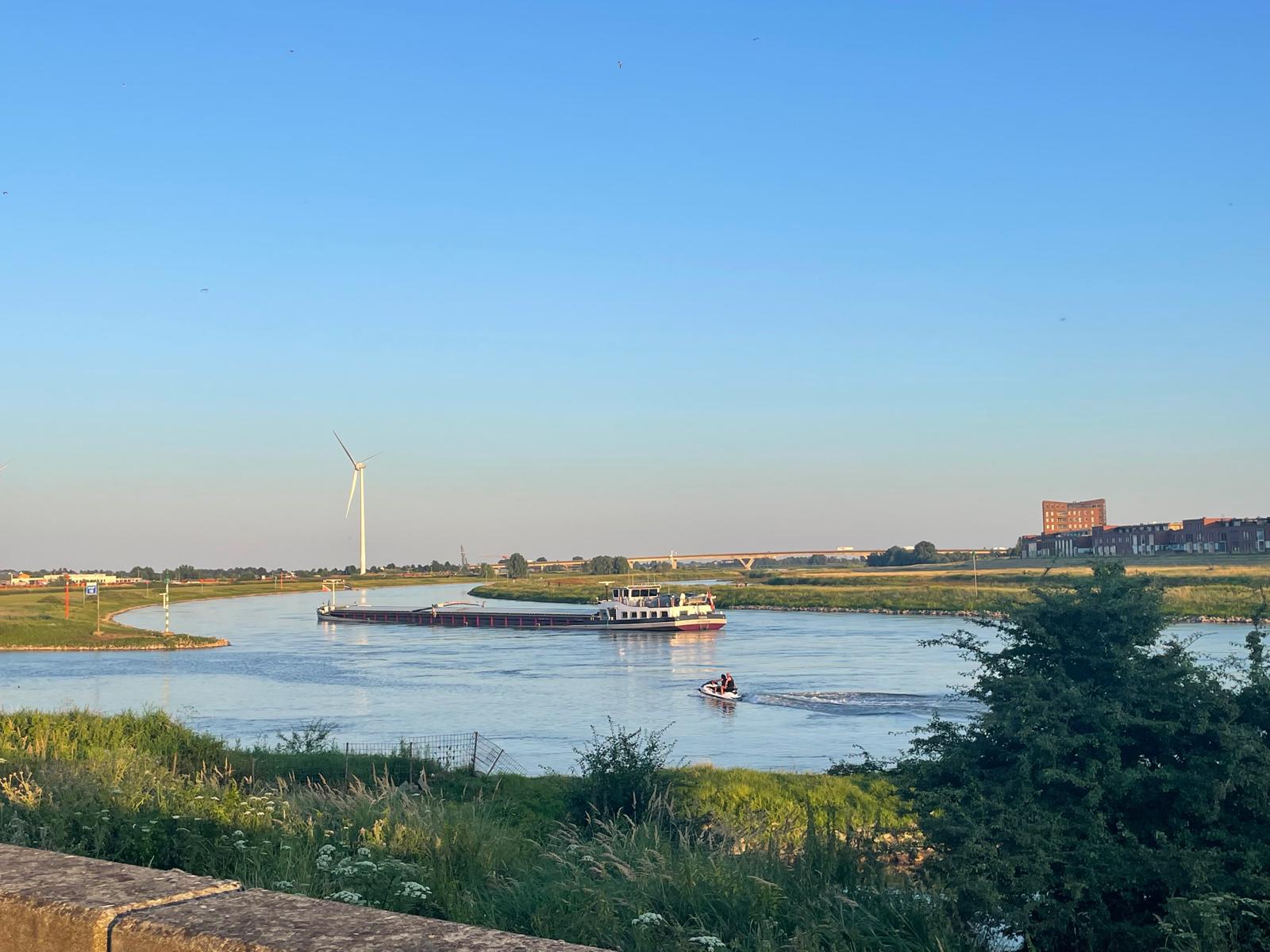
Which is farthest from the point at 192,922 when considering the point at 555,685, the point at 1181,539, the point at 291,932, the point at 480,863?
the point at 1181,539

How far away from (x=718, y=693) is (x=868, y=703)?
7.21m

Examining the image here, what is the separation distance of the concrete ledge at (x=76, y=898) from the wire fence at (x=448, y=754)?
20430 mm

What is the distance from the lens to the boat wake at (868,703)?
50.3 m

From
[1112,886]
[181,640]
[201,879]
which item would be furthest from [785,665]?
[201,879]

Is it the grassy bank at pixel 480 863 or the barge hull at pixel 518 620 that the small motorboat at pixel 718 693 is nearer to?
the grassy bank at pixel 480 863

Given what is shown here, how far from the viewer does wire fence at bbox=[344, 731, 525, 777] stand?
27.9 meters

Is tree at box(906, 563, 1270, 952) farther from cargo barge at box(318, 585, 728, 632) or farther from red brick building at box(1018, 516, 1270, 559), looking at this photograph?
red brick building at box(1018, 516, 1270, 559)

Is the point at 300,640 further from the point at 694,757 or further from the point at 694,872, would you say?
the point at 694,872

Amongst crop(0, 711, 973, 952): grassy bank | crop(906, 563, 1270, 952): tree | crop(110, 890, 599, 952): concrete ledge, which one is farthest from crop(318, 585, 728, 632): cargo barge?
crop(110, 890, 599, 952): concrete ledge

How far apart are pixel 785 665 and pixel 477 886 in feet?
219

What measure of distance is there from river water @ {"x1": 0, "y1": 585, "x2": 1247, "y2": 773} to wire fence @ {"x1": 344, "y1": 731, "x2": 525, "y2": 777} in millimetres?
1301

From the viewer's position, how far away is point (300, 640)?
107 metres

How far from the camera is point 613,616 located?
118875 millimetres

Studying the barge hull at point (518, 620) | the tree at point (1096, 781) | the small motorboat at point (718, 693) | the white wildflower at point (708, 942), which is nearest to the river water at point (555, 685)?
the small motorboat at point (718, 693)
